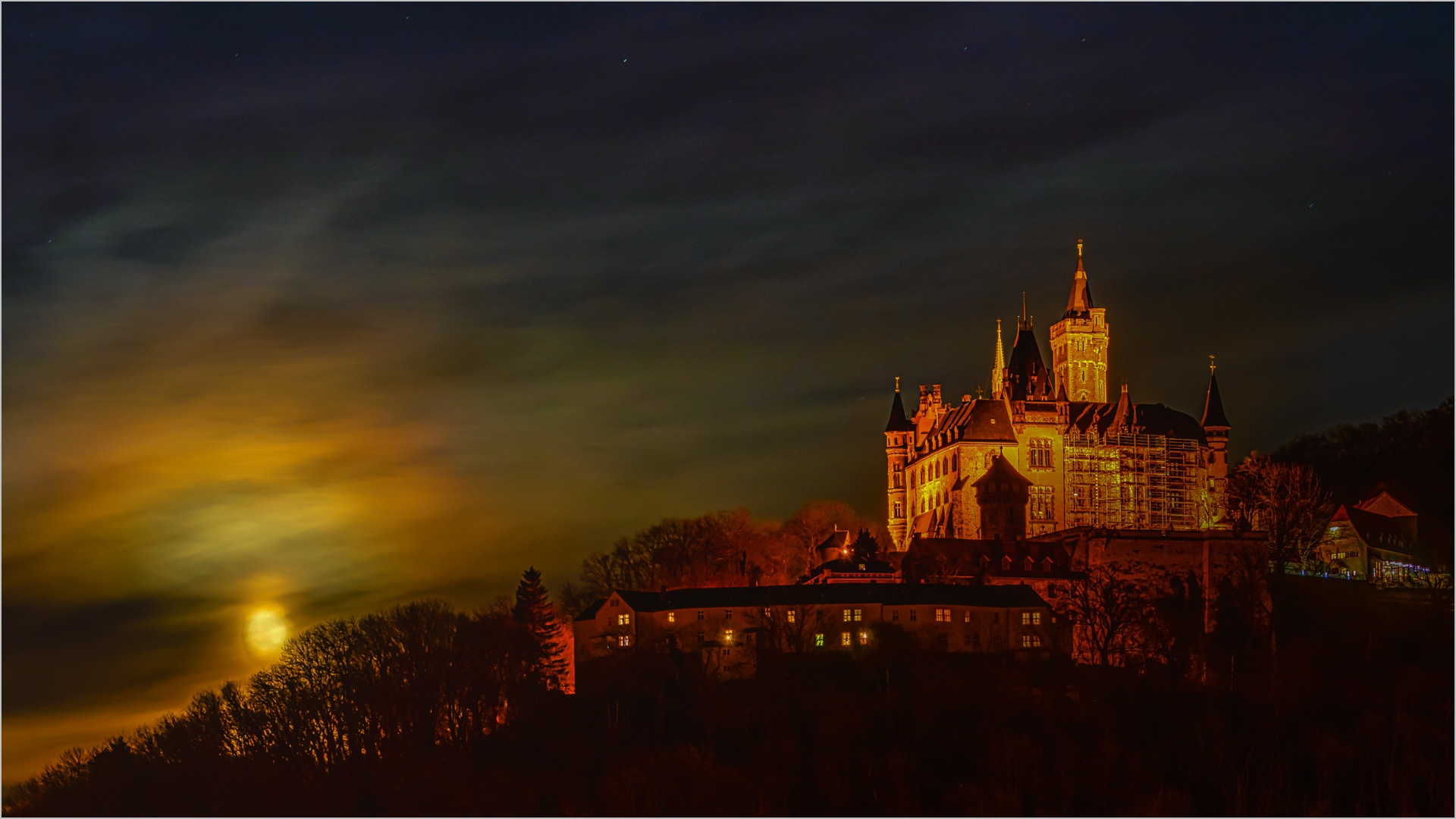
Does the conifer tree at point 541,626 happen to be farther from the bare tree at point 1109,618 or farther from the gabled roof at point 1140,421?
the gabled roof at point 1140,421

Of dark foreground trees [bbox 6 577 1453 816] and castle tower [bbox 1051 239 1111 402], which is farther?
castle tower [bbox 1051 239 1111 402]

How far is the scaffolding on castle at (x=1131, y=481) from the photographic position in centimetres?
10638

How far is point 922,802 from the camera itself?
67500 millimetres

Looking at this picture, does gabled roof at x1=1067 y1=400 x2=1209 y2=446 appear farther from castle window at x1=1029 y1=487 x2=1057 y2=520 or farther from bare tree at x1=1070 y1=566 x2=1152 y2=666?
bare tree at x1=1070 y1=566 x2=1152 y2=666

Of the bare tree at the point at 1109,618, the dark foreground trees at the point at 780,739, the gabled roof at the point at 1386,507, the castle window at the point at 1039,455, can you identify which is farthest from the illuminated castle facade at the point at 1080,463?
the dark foreground trees at the point at 780,739

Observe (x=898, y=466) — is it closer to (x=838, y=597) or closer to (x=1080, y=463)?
(x=1080, y=463)

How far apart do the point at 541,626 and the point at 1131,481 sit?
42.1m

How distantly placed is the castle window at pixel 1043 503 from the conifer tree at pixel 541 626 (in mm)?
34902

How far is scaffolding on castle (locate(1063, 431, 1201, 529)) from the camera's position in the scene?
10638 centimetres

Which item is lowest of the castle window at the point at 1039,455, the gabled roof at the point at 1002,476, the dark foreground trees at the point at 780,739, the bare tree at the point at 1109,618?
the dark foreground trees at the point at 780,739

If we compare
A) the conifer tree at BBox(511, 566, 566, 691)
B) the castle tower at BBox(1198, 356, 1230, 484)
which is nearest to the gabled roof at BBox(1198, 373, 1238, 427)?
the castle tower at BBox(1198, 356, 1230, 484)

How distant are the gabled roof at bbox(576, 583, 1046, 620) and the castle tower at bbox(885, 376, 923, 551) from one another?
32254mm

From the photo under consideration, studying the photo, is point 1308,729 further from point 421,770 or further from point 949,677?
point 421,770

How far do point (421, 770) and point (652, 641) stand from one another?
43.1 feet
